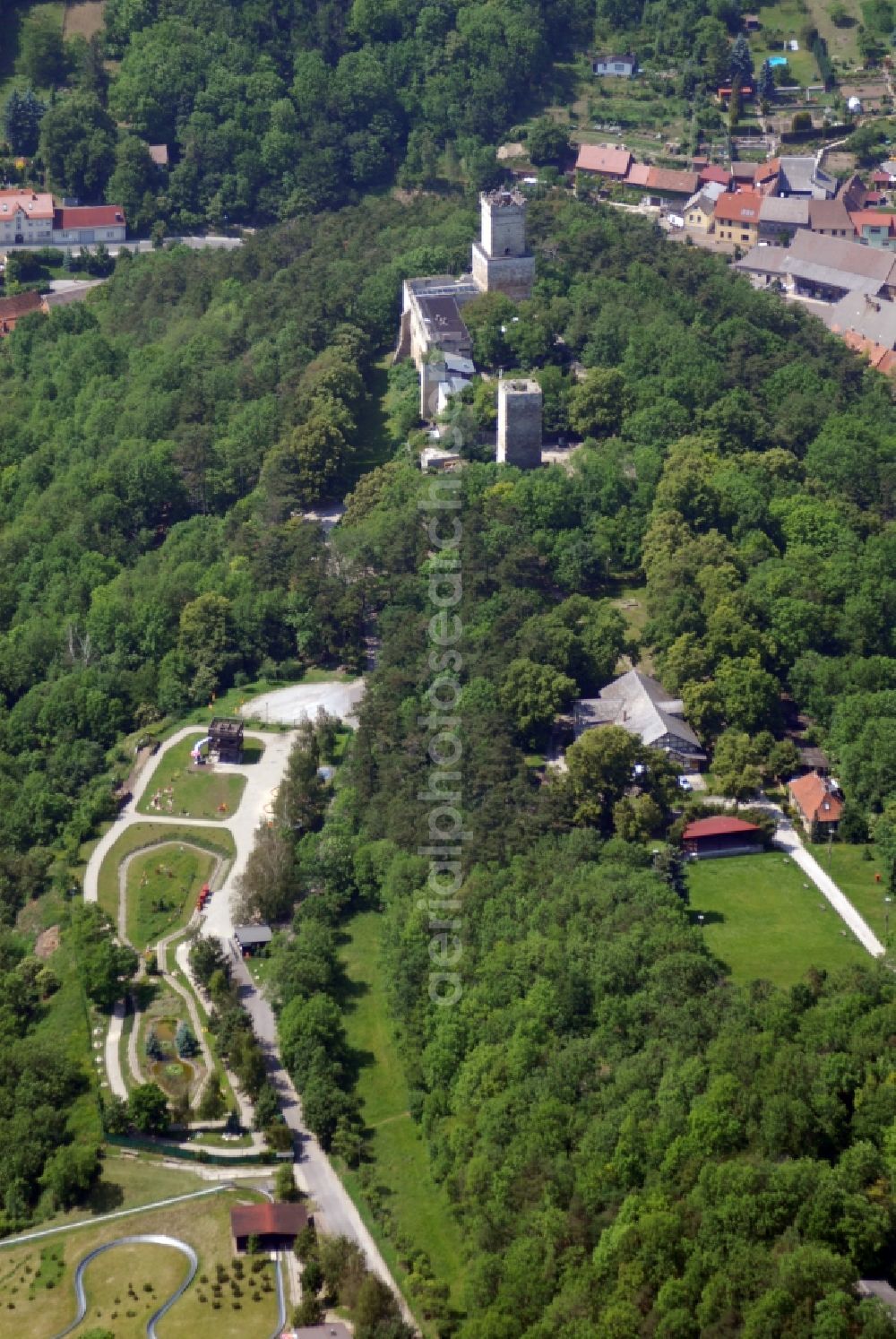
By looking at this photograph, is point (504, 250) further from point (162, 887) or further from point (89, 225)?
point (162, 887)

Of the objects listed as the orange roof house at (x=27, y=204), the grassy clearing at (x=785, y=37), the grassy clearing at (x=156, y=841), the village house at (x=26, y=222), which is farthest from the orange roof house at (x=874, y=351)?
the grassy clearing at (x=156, y=841)

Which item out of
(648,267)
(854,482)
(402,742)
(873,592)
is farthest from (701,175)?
(402,742)

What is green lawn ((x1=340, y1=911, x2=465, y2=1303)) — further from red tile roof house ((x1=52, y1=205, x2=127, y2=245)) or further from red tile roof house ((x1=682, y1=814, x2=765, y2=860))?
red tile roof house ((x1=52, y1=205, x2=127, y2=245))

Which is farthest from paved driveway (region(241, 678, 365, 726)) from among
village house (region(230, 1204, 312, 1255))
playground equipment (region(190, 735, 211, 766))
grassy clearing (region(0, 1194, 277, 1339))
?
village house (region(230, 1204, 312, 1255))

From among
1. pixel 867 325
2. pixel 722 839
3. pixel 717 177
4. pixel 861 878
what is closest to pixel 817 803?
pixel 861 878

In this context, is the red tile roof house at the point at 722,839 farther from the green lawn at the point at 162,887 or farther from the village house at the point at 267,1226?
the village house at the point at 267,1226

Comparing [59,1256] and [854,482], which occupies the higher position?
[854,482]

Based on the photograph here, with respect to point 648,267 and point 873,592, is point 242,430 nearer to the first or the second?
point 648,267

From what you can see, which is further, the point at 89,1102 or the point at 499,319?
the point at 499,319
